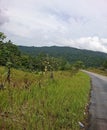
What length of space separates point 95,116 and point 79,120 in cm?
180

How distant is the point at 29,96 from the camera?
1246cm

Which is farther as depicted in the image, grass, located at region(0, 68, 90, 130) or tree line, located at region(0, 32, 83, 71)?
tree line, located at region(0, 32, 83, 71)

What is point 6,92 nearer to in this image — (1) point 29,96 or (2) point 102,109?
(1) point 29,96

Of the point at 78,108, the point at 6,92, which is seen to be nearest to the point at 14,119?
the point at 6,92

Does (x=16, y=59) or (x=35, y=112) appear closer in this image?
(x=35, y=112)

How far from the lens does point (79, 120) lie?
11.1 m

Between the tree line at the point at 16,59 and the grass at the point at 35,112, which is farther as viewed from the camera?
the tree line at the point at 16,59

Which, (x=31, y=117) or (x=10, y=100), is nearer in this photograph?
(x=31, y=117)

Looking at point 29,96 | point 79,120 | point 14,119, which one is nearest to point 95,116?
point 79,120

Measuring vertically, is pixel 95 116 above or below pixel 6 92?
Result: below

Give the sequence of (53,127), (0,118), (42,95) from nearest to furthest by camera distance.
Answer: (0,118), (53,127), (42,95)

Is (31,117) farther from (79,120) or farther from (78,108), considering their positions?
(78,108)

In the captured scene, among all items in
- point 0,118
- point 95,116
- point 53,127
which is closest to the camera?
point 0,118

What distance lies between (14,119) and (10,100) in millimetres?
1889
